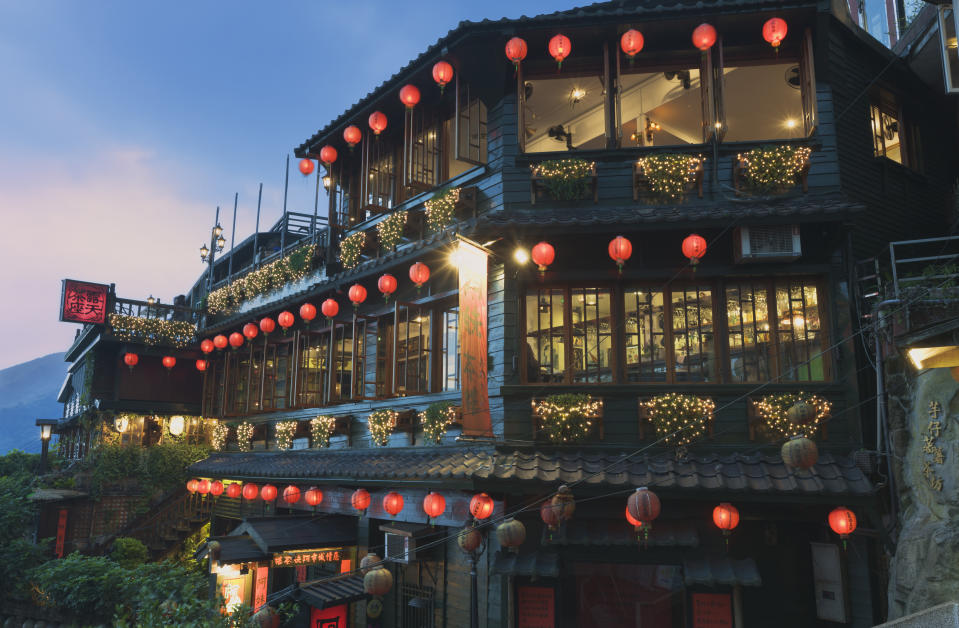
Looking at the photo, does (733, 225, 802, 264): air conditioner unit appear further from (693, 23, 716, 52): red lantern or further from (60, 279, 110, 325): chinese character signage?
(60, 279, 110, 325): chinese character signage

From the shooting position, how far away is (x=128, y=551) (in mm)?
20406

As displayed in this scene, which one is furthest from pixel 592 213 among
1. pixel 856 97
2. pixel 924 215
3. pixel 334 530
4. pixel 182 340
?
pixel 182 340

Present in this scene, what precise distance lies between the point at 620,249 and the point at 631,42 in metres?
3.61

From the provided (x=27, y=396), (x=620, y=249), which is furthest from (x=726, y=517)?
(x=27, y=396)

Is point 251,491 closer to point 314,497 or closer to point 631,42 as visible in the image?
point 314,497

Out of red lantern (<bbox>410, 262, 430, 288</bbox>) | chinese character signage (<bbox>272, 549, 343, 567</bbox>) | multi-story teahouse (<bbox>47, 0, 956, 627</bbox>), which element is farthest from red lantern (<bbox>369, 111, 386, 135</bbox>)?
chinese character signage (<bbox>272, 549, 343, 567</bbox>)

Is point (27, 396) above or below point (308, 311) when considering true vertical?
above

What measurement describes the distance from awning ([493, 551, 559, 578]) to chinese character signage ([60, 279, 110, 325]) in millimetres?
19738

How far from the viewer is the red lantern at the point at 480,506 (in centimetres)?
1037

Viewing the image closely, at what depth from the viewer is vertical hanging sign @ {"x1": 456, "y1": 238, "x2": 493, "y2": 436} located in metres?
10.3

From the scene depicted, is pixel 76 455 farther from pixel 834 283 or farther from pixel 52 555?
pixel 834 283

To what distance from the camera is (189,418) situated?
25.5 meters

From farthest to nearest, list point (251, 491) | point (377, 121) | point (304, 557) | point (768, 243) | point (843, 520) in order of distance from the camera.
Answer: point (251, 491) → point (377, 121) → point (304, 557) → point (768, 243) → point (843, 520)

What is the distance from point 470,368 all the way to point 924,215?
9.85 m
